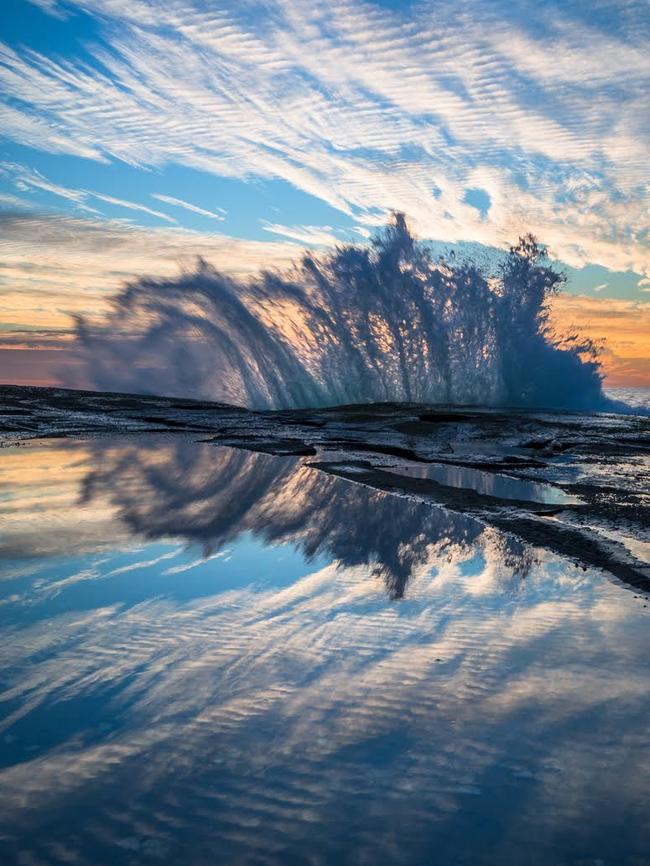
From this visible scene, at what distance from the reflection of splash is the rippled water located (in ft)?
A: 0.35

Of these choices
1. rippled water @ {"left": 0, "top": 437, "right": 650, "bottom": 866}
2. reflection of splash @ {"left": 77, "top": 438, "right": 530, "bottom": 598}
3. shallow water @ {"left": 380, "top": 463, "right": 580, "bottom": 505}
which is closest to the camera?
rippled water @ {"left": 0, "top": 437, "right": 650, "bottom": 866}

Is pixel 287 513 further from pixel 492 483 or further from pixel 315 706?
pixel 315 706

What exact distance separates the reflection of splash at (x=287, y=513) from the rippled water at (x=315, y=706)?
0.35ft

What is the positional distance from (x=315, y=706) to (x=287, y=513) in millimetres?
4227

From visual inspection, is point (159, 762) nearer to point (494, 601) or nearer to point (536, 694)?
point (536, 694)

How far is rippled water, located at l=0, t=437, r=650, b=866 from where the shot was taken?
1899 mm

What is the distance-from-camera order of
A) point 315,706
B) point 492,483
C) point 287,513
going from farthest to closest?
point 492,483, point 287,513, point 315,706

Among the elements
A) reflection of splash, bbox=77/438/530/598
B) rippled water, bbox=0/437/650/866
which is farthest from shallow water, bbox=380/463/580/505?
rippled water, bbox=0/437/650/866

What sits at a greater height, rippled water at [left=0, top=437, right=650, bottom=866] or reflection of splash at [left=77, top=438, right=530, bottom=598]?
reflection of splash at [left=77, top=438, right=530, bottom=598]

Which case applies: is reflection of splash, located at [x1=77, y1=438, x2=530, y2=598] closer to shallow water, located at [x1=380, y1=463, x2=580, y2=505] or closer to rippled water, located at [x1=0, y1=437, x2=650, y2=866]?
rippled water, located at [x1=0, y1=437, x2=650, y2=866]

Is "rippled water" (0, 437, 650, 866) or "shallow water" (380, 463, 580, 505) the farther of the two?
"shallow water" (380, 463, 580, 505)

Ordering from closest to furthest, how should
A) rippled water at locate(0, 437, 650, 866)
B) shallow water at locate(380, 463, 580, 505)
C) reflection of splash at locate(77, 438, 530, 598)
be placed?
rippled water at locate(0, 437, 650, 866) → reflection of splash at locate(77, 438, 530, 598) → shallow water at locate(380, 463, 580, 505)

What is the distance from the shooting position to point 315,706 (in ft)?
8.70

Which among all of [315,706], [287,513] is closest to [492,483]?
[287,513]
